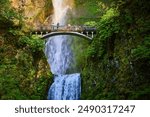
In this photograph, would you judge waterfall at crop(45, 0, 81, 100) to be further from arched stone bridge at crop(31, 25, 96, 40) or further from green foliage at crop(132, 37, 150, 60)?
green foliage at crop(132, 37, 150, 60)

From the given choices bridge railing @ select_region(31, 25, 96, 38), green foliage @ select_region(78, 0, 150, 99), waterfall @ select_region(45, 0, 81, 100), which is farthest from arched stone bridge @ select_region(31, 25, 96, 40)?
green foliage @ select_region(78, 0, 150, 99)

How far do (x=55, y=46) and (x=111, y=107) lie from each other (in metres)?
25.4

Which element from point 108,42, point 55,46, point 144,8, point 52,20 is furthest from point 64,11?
point 144,8

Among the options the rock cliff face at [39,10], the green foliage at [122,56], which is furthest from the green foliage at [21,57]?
the rock cliff face at [39,10]

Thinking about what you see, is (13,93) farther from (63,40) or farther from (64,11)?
(64,11)

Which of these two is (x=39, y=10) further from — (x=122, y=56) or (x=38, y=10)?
(x=122, y=56)

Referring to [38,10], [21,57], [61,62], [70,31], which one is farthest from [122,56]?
[38,10]

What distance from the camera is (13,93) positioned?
46.0ft

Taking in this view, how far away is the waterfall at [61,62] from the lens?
20.1 meters

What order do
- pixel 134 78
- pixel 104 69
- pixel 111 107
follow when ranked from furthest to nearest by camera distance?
1. pixel 104 69
2. pixel 134 78
3. pixel 111 107

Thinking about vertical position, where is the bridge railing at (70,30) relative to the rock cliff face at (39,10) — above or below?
below

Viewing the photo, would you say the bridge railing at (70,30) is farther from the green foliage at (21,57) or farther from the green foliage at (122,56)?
the green foliage at (122,56)

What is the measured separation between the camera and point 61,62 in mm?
31281

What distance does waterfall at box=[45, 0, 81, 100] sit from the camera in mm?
20078
